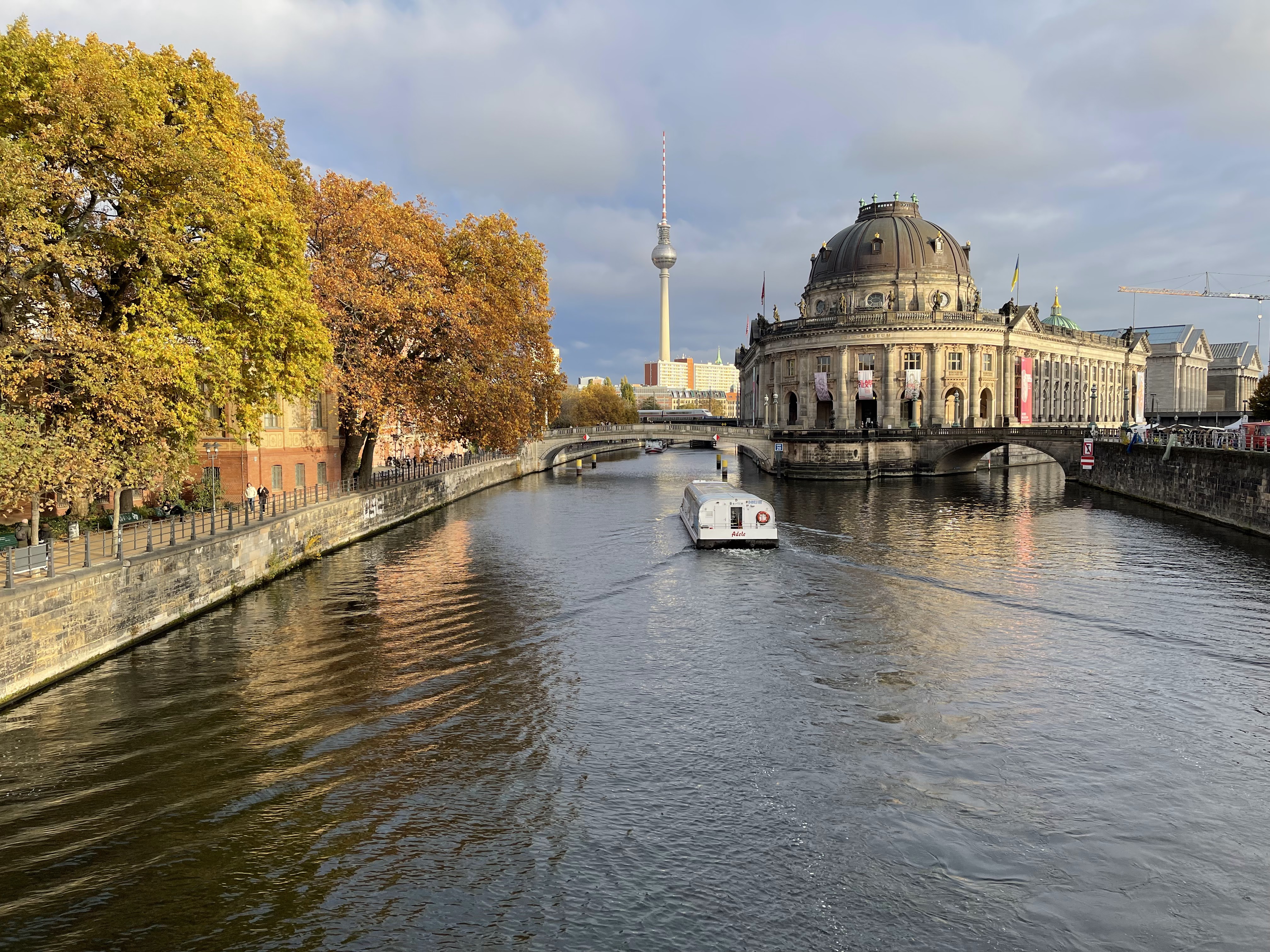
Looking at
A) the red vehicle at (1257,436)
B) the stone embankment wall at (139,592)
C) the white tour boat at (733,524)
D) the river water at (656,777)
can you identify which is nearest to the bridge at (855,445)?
the red vehicle at (1257,436)

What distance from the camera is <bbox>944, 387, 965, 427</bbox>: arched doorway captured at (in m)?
109

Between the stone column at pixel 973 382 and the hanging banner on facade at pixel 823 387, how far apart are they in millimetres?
17655

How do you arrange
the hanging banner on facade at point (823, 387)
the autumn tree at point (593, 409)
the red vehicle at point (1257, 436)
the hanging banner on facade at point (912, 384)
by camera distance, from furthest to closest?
the autumn tree at point (593, 409)
the hanging banner on facade at point (823, 387)
the hanging banner on facade at point (912, 384)
the red vehicle at point (1257, 436)

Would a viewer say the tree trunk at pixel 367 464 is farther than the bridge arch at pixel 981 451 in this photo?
No

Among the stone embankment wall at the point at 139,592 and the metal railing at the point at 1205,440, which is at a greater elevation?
the metal railing at the point at 1205,440

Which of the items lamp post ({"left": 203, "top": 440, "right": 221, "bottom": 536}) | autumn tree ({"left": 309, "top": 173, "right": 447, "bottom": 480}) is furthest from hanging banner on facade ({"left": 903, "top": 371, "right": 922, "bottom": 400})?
lamp post ({"left": 203, "top": 440, "right": 221, "bottom": 536})

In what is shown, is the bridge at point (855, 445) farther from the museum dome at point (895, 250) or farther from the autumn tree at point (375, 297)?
the autumn tree at point (375, 297)

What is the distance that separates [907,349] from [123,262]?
3723 inches

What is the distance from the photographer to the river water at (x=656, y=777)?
12.1m

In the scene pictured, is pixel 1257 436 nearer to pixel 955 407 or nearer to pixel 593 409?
pixel 955 407

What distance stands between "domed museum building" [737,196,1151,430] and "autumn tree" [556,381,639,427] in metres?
33.1

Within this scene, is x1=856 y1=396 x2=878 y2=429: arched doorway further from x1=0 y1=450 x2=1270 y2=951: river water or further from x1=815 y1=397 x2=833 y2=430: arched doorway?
x1=0 y1=450 x2=1270 y2=951: river water

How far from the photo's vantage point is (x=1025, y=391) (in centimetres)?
11275

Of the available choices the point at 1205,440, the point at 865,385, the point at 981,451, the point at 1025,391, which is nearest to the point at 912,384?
the point at 865,385
